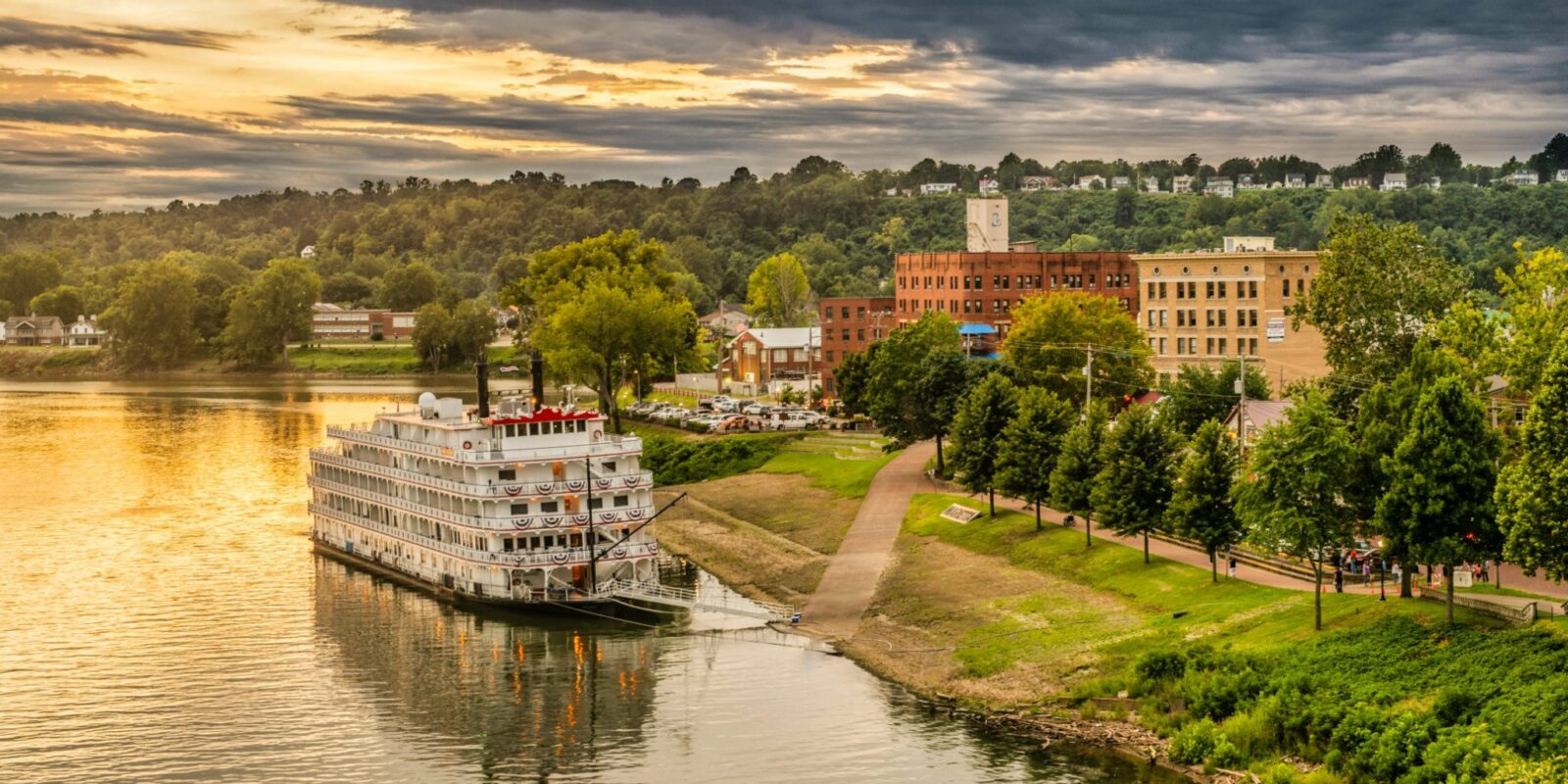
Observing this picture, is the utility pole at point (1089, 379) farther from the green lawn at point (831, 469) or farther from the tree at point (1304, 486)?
the tree at point (1304, 486)

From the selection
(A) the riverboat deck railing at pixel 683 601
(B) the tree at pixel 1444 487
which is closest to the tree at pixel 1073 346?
(A) the riverboat deck railing at pixel 683 601

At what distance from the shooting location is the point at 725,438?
12912 centimetres

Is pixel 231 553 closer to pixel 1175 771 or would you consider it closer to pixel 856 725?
pixel 856 725

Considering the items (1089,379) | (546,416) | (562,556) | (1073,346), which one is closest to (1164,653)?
(562,556)

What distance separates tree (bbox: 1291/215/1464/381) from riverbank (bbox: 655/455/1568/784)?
20.8 meters

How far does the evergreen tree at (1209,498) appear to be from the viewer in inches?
2699

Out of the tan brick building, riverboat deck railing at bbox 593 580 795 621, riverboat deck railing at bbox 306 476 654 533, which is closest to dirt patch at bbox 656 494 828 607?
riverboat deck railing at bbox 593 580 795 621

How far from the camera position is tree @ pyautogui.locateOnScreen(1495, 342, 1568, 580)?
53.5 m

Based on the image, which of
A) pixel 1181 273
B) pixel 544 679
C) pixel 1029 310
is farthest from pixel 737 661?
pixel 1181 273

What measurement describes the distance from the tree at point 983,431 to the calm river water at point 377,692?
18.1m

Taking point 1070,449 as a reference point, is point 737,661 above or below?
below

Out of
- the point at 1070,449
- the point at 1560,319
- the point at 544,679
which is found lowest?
the point at 544,679

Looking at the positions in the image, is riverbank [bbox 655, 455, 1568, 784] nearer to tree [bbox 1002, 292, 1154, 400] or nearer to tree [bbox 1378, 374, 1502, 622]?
tree [bbox 1378, 374, 1502, 622]

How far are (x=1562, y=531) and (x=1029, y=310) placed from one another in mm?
67830
